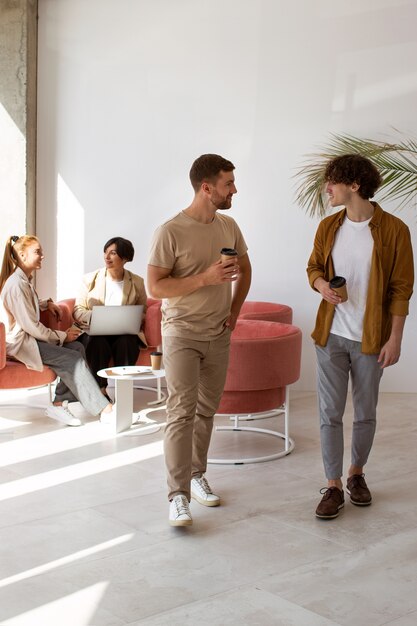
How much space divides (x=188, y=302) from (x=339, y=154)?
149 inches

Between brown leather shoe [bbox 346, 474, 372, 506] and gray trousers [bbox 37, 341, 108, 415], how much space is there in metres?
2.38

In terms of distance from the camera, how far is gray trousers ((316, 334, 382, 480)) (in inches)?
173

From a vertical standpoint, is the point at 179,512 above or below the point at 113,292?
below

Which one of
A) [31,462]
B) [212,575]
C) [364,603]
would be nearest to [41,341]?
[31,462]

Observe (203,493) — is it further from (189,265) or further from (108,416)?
(108,416)

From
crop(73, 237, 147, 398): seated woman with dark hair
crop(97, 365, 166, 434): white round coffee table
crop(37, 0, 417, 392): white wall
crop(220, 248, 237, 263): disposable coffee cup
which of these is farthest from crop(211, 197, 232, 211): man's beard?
crop(37, 0, 417, 392): white wall

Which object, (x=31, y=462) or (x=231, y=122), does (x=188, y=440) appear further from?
(x=231, y=122)

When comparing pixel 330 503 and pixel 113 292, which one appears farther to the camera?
pixel 113 292

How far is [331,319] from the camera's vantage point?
438 centimetres

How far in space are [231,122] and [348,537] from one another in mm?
4697

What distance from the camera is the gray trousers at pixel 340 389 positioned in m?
4.39

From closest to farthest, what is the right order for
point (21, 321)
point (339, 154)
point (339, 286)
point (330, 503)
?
point (339, 286)
point (330, 503)
point (21, 321)
point (339, 154)

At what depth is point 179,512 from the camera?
421 cm

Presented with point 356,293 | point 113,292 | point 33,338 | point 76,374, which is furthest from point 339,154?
point 356,293
